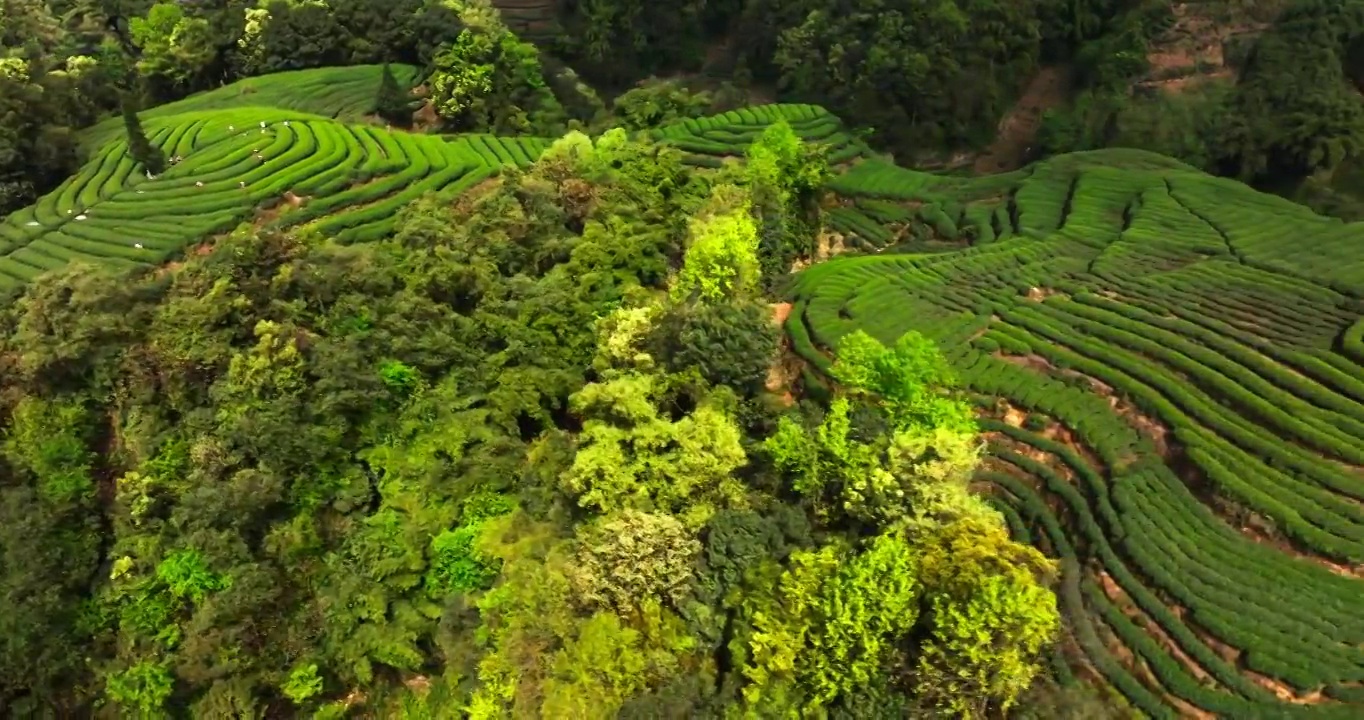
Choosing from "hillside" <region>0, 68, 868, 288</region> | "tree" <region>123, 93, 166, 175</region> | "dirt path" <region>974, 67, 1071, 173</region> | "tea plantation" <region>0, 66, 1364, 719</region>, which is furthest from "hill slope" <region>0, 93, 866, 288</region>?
"dirt path" <region>974, 67, 1071, 173</region>

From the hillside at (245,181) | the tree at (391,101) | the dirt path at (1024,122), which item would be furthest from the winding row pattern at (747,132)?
the tree at (391,101)

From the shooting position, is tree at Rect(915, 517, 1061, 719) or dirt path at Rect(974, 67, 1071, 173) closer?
tree at Rect(915, 517, 1061, 719)

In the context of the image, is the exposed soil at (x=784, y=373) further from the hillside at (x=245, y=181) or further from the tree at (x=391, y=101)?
the tree at (x=391, y=101)

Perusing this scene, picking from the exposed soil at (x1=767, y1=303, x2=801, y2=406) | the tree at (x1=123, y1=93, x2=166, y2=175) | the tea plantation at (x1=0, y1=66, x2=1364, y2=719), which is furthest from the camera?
the tree at (x1=123, y1=93, x2=166, y2=175)

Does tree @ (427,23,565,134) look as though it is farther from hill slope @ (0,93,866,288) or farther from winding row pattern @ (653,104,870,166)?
winding row pattern @ (653,104,870,166)

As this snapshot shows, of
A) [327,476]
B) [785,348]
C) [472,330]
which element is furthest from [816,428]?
[327,476]

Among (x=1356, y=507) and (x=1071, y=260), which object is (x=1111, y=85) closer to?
(x=1071, y=260)
